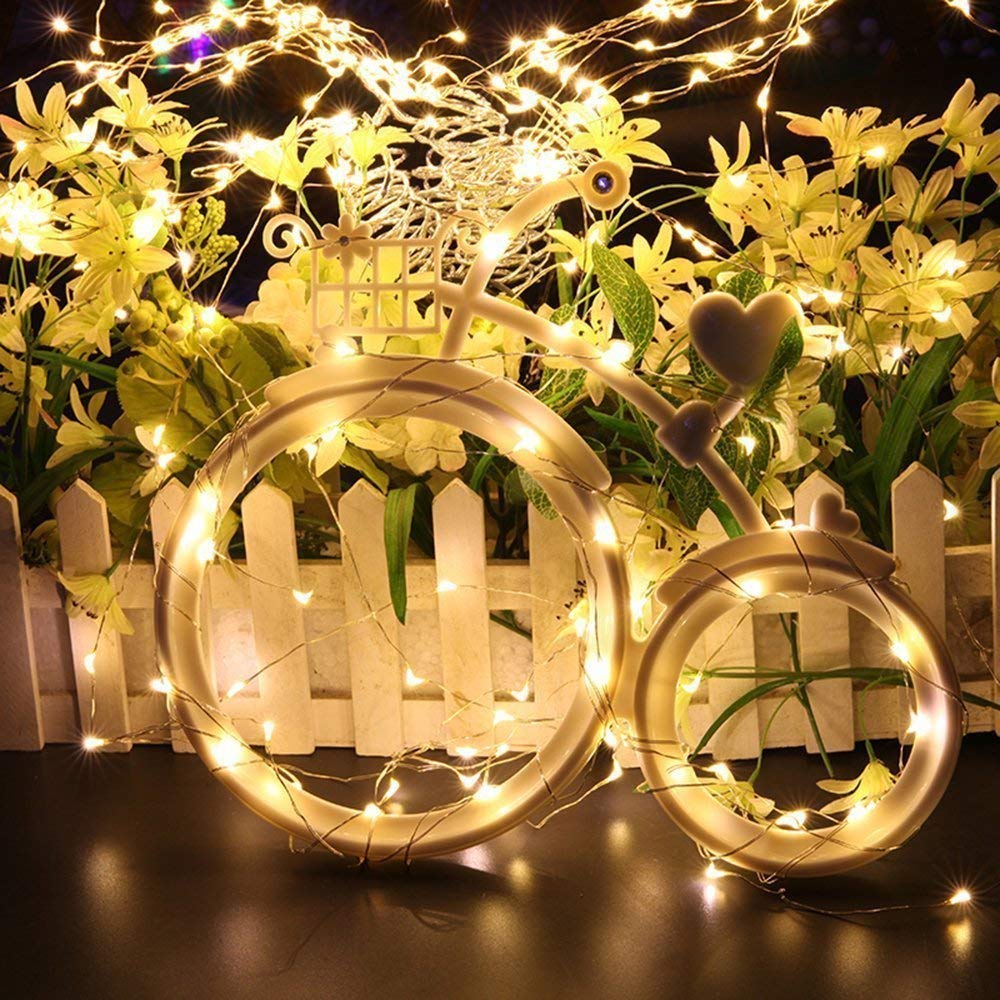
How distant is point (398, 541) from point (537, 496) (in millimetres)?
127

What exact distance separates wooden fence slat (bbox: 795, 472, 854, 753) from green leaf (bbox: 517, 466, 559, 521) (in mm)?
190

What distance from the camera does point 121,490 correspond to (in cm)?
124

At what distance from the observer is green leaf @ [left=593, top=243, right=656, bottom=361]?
40.0 inches

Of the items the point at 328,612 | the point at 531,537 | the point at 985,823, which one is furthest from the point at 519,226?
the point at 985,823

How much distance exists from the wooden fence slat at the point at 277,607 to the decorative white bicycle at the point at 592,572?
16cm

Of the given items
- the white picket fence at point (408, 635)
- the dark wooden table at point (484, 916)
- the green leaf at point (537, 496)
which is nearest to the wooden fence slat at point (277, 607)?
the white picket fence at point (408, 635)

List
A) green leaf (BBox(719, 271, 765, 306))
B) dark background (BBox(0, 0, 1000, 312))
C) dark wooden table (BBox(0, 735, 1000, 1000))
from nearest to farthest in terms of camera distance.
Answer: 1. dark wooden table (BBox(0, 735, 1000, 1000))
2. green leaf (BBox(719, 271, 765, 306))
3. dark background (BBox(0, 0, 1000, 312))

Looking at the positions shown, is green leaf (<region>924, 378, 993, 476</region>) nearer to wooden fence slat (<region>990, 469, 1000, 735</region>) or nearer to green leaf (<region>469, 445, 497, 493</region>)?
wooden fence slat (<region>990, 469, 1000, 735</region>)

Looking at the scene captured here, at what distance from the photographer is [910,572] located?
1.10 meters

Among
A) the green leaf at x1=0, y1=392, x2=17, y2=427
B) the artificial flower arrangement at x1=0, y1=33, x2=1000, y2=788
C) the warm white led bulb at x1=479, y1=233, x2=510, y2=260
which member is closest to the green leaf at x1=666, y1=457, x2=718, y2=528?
the artificial flower arrangement at x1=0, y1=33, x2=1000, y2=788

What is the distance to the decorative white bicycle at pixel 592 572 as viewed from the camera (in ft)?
2.94

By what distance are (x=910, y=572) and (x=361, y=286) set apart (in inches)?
19.3

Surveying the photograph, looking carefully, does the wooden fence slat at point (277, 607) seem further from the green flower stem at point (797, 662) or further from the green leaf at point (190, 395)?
the green flower stem at point (797, 662)

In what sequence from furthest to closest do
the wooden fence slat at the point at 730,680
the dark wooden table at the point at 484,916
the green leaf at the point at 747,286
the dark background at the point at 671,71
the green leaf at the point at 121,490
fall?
the dark background at the point at 671,71, the green leaf at the point at 121,490, the wooden fence slat at the point at 730,680, the green leaf at the point at 747,286, the dark wooden table at the point at 484,916
